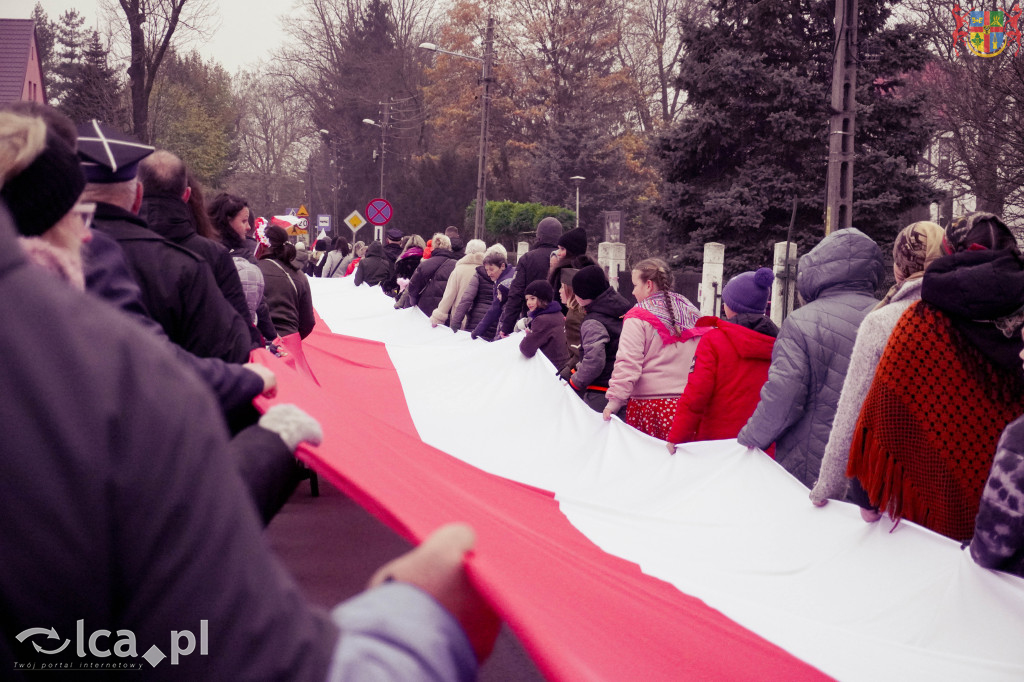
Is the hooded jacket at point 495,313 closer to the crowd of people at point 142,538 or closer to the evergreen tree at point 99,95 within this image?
the crowd of people at point 142,538

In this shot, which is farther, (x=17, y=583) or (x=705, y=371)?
(x=705, y=371)

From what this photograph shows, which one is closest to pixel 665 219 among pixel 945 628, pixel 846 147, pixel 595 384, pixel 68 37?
pixel 846 147

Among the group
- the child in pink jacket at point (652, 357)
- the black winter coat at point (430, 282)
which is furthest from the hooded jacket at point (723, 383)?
the black winter coat at point (430, 282)

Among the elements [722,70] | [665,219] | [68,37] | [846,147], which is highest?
[68,37]

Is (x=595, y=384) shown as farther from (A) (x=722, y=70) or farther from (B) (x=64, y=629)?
(A) (x=722, y=70)

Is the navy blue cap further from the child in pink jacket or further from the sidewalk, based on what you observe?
the child in pink jacket

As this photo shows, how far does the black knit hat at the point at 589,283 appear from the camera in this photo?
8164 millimetres

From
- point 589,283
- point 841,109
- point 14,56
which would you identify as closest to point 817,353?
point 589,283

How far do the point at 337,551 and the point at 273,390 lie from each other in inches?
149

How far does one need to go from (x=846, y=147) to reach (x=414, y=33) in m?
64.4

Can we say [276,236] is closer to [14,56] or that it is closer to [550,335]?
[550,335]

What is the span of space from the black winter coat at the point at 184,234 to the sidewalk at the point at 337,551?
1.14 meters

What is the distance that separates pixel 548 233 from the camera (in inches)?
474

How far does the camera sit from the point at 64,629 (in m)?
1.12
